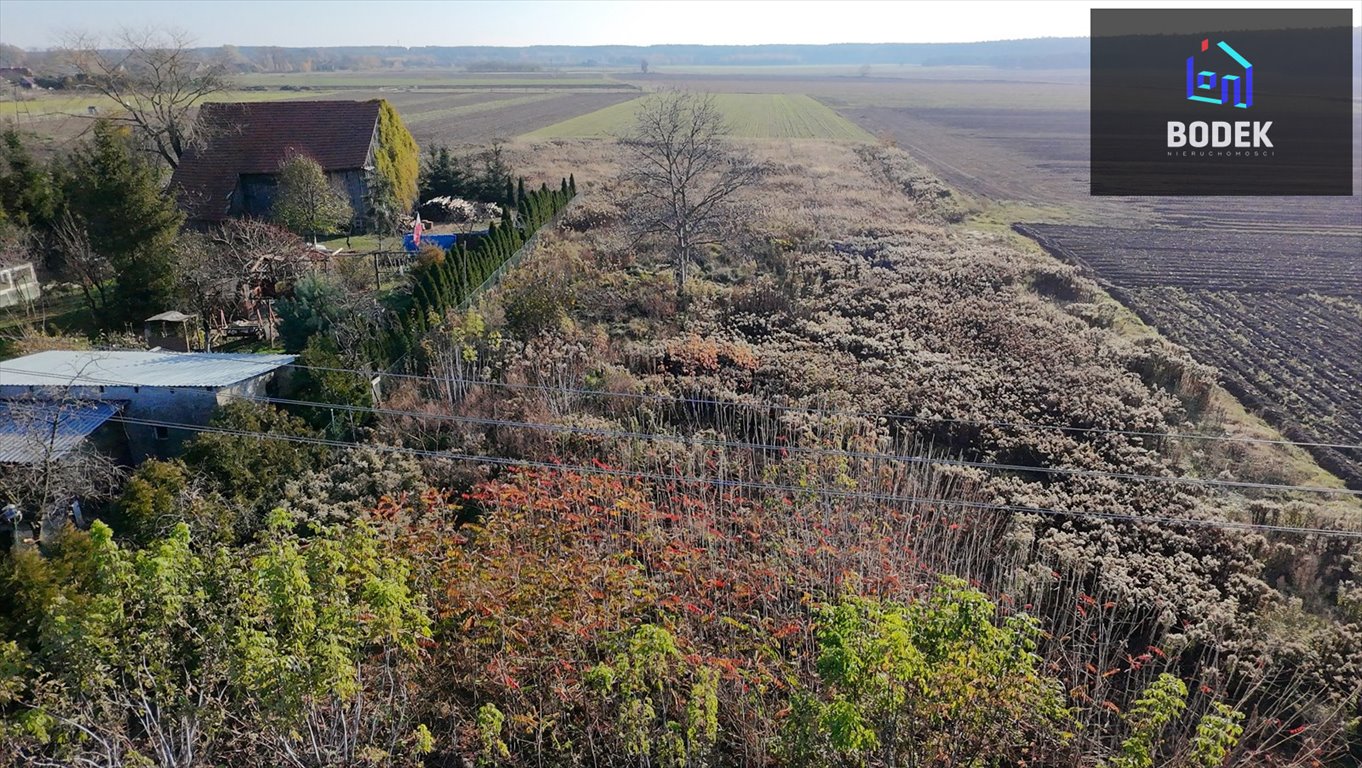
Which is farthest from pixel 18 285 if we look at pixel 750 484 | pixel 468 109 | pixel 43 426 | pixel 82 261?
Answer: pixel 468 109

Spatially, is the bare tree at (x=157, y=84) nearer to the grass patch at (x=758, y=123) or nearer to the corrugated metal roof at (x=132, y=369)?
the corrugated metal roof at (x=132, y=369)

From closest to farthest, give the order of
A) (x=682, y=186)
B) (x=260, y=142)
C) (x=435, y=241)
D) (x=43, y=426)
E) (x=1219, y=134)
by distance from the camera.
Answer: (x=43, y=426) → (x=682, y=186) → (x=435, y=241) → (x=260, y=142) → (x=1219, y=134)

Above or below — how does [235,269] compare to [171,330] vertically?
above

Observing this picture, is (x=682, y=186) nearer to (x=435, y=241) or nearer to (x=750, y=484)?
(x=435, y=241)

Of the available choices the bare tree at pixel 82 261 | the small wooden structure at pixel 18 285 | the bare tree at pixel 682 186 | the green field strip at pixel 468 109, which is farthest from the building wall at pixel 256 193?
the green field strip at pixel 468 109

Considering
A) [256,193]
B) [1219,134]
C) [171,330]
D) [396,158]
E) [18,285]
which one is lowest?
[171,330]

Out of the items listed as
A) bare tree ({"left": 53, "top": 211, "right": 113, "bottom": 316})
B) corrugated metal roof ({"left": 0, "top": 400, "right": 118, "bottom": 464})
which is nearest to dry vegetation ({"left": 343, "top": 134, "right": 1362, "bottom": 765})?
corrugated metal roof ({"left": 0, "top": 400, "right": 118, "bottom": 464})

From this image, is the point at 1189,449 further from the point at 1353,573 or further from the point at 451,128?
the point at 451,128

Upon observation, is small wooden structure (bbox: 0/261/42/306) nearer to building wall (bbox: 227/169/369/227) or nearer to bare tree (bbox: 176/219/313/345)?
bare tree (bbox: 176/219/313/345)
